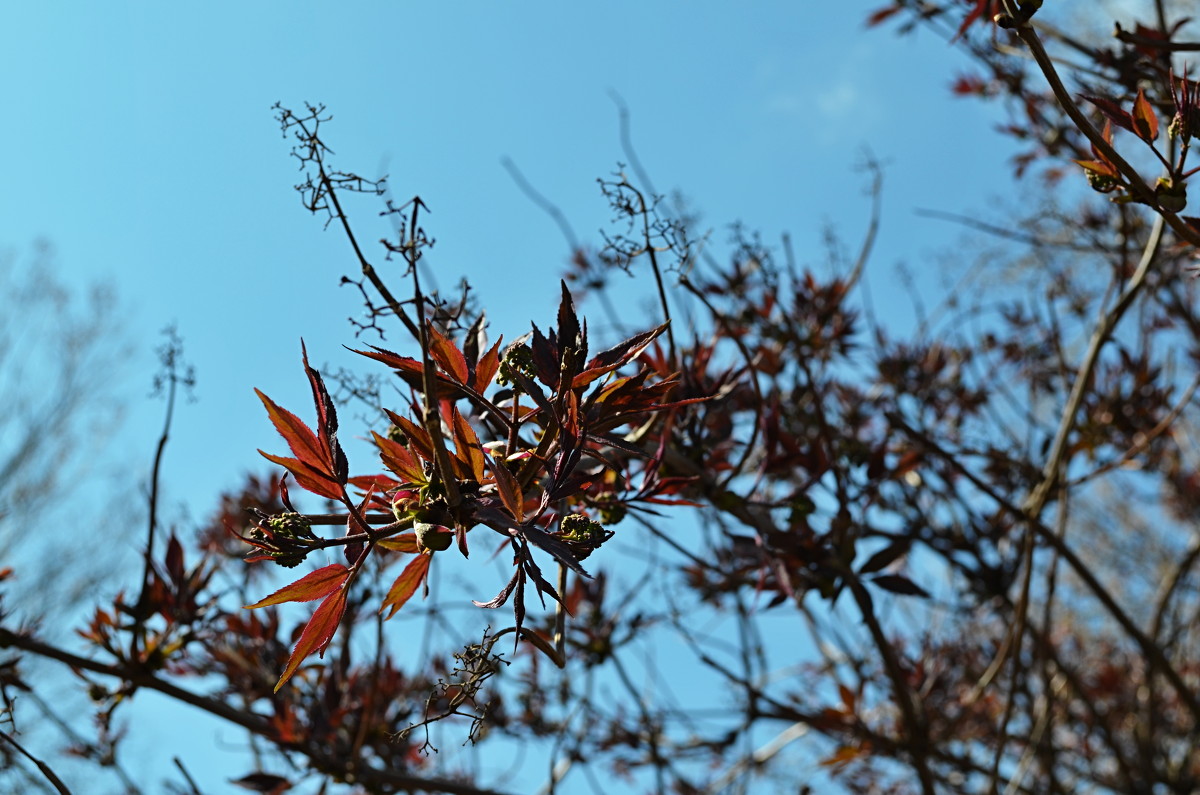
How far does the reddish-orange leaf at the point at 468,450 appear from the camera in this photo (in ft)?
3.60

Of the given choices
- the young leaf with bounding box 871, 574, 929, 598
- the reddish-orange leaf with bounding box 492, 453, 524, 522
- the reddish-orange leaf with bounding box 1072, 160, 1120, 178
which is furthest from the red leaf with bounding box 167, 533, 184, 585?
the reddish-orange leaf with bounding box 1072, 160, 1120, 178

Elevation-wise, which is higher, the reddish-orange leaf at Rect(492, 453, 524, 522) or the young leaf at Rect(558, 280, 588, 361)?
the young leaf at Rect(558, 280, 588, 361)

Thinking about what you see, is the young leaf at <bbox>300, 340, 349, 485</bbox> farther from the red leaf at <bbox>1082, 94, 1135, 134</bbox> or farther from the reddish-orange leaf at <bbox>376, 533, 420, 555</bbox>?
the red leaf at <bbox>1082, 94, 1135, 134</bbox>

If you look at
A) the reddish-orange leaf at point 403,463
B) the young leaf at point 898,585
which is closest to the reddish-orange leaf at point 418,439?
the reddish-orange leaf at point 403,463

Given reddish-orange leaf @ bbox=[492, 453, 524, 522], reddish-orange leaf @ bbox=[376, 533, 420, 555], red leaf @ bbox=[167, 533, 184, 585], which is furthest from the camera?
red leaf @ bbox=[167, 533, 184, 585]

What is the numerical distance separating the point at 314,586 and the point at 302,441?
177mm

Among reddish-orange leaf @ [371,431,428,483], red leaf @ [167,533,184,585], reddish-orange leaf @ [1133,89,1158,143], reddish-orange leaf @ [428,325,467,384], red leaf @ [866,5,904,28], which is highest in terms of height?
red leaf @ [866,5,904,28]

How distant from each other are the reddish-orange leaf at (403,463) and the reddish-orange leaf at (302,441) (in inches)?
2.7

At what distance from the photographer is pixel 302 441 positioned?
111cm

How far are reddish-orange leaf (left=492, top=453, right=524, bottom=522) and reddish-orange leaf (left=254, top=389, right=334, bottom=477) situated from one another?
0.72 ft

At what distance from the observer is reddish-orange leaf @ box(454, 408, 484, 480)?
3.60 ft

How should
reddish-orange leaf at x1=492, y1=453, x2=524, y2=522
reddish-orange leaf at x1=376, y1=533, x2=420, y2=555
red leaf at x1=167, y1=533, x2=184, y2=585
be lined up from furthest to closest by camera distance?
red leaf at x1=167, y1=533, x2=184, y2=585 → reddish-orange leaf at x1=376, y1=533, x2=420, y2=555 → reddish-orange leaf at x1=492, y1=453, x2=524, y2=522

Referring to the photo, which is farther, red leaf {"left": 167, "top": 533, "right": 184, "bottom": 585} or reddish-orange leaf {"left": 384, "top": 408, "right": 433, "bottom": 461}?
red leaf {"left": 167, "top": 533, "right": 184, "bottom": 585}

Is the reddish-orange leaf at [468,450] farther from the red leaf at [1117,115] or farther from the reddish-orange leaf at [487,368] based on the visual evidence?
the red leaf at [1117,115]
